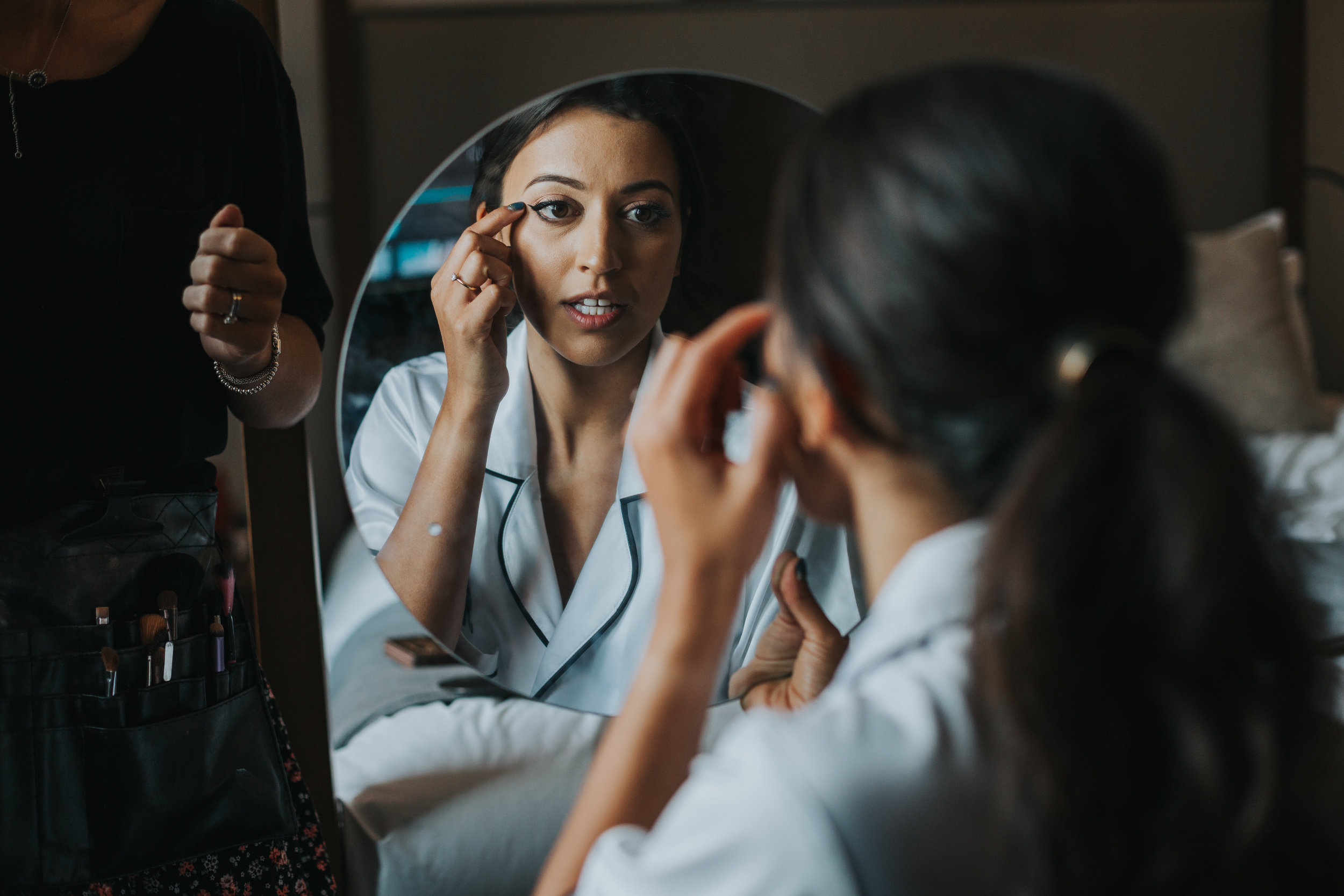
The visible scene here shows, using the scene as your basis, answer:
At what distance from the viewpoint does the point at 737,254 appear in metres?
0.88

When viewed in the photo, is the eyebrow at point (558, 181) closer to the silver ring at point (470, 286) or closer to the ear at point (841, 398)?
the silver ring at point (470, 286)

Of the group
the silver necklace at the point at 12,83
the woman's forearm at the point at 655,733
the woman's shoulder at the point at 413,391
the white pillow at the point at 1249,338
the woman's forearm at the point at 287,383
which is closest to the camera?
the woman's forearm at the point at 655,733

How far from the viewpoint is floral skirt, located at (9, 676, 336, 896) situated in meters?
0.73

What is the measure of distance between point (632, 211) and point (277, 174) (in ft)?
0.95

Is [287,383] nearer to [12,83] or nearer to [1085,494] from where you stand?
[12,83]

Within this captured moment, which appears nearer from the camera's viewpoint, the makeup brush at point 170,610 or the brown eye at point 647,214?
the makeup brush at point 170,610

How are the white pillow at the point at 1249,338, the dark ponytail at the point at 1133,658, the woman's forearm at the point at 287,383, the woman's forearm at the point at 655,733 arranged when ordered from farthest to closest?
the white pillow at the point at 1249,338, the woman's forearm at the point at 287,383, the woman's forearm at the point at 655,733, the dark ponytail at the point at 1133,658

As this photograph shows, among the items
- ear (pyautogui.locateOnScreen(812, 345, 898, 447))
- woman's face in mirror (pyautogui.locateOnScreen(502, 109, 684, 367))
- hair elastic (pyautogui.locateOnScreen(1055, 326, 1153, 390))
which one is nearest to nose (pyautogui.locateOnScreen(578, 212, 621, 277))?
woman's face in mirror (pyautogui.locateOnScreen(502, 109, 684, 367))

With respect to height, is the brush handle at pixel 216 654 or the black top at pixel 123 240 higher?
the black top at pixel 123 240

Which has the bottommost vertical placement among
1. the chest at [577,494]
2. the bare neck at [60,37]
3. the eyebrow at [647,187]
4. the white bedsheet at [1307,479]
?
the white bedsheet at [1307,479]

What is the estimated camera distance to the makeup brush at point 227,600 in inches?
29.5

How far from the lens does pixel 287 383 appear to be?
773 millimetres

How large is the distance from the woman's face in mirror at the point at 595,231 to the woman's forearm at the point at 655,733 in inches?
15.1

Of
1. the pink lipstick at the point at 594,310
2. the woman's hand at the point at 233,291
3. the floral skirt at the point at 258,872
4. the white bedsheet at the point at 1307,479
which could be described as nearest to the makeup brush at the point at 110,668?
the floral skirt at the point at 258,872
